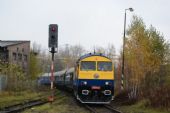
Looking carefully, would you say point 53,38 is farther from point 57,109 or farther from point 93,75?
point 93,75

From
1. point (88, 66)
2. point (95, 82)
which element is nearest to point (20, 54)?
point (88, 66)

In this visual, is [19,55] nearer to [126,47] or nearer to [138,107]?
[126,47]

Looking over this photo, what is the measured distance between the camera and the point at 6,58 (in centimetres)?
6725

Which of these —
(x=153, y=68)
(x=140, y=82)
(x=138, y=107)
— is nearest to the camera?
(x=138, y=107)

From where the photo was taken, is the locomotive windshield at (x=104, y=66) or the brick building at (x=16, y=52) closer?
the locomotive windshield at (x=104, y=66)

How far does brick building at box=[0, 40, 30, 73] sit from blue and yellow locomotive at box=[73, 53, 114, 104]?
3527 cm

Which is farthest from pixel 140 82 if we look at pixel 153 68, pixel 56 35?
pixel 56 35

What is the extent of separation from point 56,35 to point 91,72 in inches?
182

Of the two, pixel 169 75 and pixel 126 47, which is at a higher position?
pixel 126 47

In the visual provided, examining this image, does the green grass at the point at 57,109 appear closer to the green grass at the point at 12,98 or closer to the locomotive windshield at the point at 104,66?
the locomotive windshield at the point at 104,66

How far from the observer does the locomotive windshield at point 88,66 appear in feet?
90.5

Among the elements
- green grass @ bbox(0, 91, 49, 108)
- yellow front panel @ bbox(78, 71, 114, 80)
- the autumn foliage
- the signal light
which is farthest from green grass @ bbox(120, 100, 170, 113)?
green grass @ bbox(0, 91, 49, 108)

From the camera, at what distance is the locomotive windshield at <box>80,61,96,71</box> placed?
90.5 ft

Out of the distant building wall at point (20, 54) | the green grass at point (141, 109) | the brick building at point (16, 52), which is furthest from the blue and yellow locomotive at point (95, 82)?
the distant building wall at point (20, 54)
